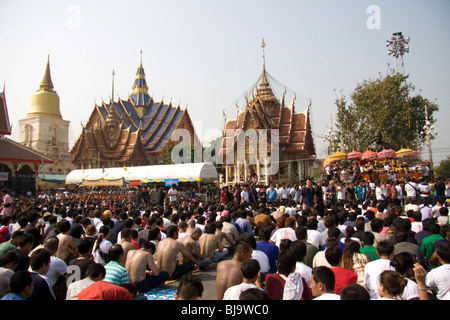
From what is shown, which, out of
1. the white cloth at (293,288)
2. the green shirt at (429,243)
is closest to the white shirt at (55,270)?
the white cloth at (293,288)

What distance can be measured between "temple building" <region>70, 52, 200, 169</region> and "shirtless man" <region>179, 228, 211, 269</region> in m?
44.1

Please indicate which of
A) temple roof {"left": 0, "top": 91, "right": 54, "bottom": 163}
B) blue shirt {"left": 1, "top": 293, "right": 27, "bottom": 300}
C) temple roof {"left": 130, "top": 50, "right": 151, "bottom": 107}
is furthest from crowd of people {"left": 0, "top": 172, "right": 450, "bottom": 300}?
temple roof {"left": 130, "top": 50, "right": 151, "bottom": 107}

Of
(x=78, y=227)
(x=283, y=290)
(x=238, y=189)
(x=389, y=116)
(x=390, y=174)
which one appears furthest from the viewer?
(x=389, y=116)

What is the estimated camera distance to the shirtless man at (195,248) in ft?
21.8

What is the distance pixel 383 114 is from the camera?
98.1 feet

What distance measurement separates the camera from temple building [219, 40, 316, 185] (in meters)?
32.8

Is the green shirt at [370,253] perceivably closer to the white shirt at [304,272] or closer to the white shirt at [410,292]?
the white shirt at [304,272]

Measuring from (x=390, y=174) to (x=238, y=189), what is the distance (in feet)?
32.2

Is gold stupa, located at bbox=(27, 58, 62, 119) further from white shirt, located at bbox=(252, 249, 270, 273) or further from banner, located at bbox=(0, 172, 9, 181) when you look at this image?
white shirt, located at bbox=(252, 249, 270, 273)

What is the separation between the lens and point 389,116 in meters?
30.5

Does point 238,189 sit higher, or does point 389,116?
point 389,116

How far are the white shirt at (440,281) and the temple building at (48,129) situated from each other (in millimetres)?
64255

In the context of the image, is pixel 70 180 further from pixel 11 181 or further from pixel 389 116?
pixel 389 116
